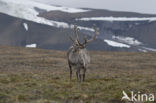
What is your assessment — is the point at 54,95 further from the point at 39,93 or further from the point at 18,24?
the point at 18,24

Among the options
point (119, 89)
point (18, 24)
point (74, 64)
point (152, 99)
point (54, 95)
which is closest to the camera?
point (152, 99)

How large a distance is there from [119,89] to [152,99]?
2.88 metres

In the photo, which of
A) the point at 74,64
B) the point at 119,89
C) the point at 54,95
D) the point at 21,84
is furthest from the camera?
the point at 74,64

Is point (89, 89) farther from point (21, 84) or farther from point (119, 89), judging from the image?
point (21, 84)

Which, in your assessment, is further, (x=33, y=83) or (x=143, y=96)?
(x=33, y=83)

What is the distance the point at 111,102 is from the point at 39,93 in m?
3.15

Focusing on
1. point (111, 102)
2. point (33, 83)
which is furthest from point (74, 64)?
point (111, 102)

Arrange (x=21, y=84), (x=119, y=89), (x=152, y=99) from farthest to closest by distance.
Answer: (x=21, y=84) → (x=119, y=89) → (x=152, y=99)

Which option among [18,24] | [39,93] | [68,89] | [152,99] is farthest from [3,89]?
[18,24]

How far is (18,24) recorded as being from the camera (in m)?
171

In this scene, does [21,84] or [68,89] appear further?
[21,84]

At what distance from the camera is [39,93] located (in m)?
16.1

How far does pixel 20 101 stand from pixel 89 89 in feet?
13.2

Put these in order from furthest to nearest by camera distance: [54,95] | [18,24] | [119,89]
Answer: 1. [18,24]
2. [119,89]
3. [54,95]
